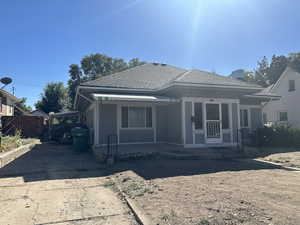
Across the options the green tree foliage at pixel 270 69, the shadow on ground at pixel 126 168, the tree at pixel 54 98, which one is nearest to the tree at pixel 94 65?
the tree at pixel 54 98

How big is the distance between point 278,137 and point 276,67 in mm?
36558

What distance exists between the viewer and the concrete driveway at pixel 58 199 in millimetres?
3412

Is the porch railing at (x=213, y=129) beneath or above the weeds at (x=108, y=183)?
above

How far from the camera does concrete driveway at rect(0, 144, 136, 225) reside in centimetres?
341

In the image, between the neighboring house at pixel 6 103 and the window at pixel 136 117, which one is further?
the neighboring house at pixel 6 103

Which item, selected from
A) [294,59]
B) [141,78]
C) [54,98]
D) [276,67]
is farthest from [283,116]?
[54,98]

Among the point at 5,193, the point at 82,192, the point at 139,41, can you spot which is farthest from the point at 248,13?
the point at 5,193

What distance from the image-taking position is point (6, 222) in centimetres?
330

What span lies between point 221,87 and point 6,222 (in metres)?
9.54

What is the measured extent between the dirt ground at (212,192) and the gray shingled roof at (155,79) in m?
4.58

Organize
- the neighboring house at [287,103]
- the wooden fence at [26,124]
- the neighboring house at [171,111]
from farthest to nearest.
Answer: the neighboring house at [287,103]
the wooden fence at [26,124]
the neighboring house at [171,111]

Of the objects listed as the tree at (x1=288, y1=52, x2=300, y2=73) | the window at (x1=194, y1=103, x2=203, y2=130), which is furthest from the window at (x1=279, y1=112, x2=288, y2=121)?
the tree at (x1=288, y1=52, x2=300, y2=73)

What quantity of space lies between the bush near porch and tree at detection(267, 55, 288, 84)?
113 feet

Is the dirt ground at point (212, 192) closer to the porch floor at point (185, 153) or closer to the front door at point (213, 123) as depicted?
the porch floor at point (185, 153)
